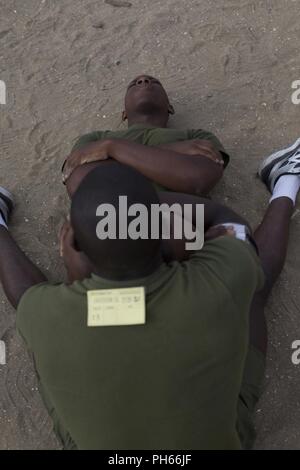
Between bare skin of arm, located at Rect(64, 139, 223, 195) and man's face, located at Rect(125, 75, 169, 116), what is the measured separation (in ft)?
1.44

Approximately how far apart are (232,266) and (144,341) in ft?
1.10

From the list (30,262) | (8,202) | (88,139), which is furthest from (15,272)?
(88,139)

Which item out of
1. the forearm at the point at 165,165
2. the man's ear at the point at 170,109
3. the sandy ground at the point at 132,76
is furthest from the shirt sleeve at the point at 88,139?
the man's ear at the point at 170,109

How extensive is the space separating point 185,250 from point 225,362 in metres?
0.60

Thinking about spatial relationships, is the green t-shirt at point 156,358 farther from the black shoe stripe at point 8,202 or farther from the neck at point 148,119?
the neck at point 148,119

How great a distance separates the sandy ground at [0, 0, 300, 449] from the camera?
9.22ft

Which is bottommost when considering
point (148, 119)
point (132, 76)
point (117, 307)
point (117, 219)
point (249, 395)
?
point (249, 395)

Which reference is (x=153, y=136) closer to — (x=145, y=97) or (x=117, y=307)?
(x=145, y=97)

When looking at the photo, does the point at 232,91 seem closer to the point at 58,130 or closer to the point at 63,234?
the point at 58,130

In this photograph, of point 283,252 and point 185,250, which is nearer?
point 185,250

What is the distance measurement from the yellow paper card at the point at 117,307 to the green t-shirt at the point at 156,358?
0.02 m

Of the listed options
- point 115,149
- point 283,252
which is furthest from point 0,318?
point 283,252

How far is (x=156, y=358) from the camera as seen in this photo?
143 cm

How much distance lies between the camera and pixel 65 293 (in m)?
1.53
